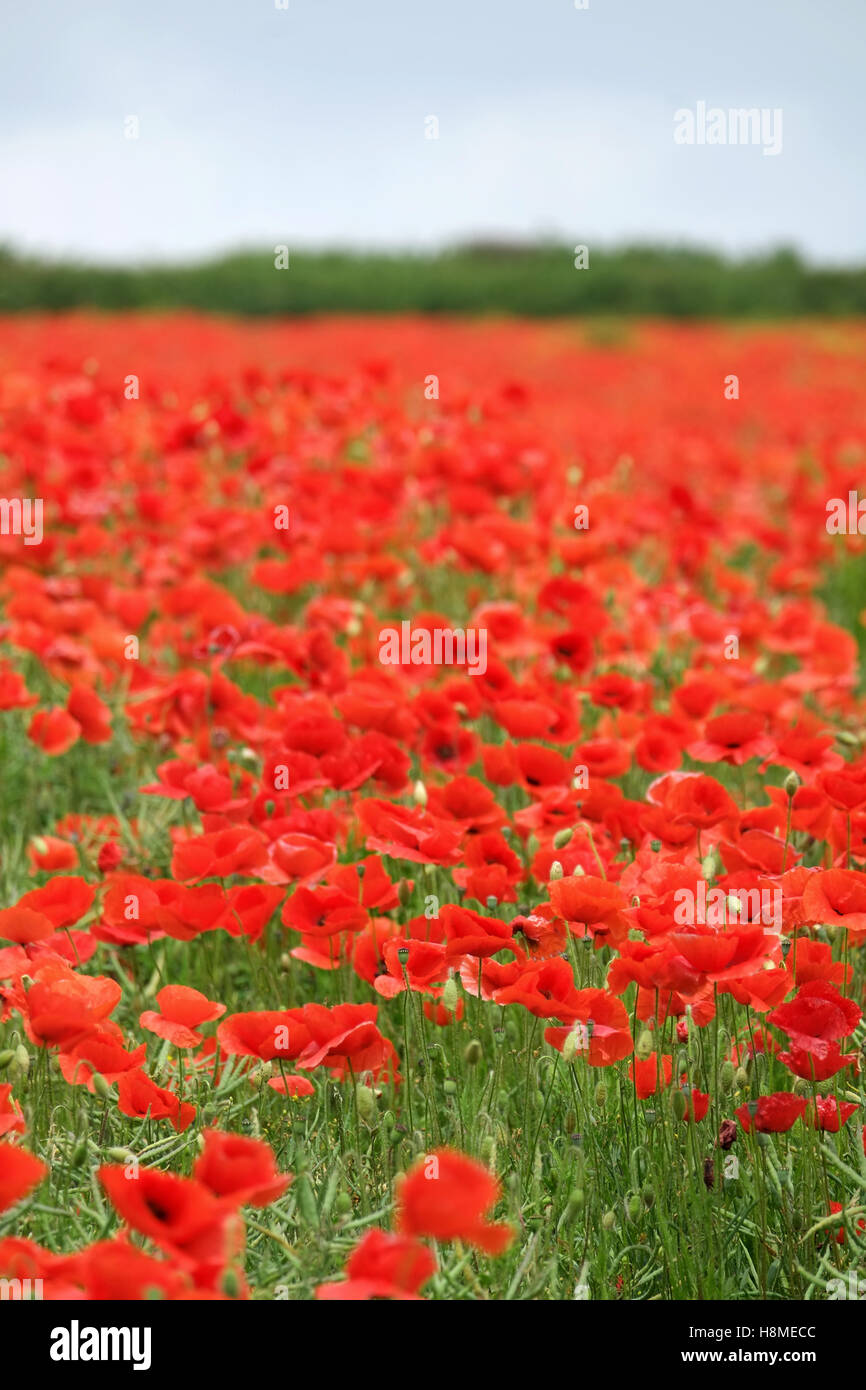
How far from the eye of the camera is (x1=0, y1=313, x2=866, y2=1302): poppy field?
173 centimetres

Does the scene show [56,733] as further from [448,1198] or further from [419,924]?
[448,1198]

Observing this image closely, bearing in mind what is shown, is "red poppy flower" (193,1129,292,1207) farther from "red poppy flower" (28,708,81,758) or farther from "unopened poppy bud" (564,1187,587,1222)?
"red poppy flower" (28,708,81,758)

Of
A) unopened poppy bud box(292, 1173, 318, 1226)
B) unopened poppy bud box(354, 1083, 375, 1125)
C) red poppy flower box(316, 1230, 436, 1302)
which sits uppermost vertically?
unopened poppy bud box(354, 1083, 375, 1125)

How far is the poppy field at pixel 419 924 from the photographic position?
173 cm

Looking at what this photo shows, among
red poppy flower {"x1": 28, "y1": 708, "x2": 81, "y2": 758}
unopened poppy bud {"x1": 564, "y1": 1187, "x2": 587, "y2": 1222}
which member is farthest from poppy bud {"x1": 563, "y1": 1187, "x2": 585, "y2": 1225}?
red poppy flower {"x1": 28, "y1": 708, "x2": 81, "y2": 758}

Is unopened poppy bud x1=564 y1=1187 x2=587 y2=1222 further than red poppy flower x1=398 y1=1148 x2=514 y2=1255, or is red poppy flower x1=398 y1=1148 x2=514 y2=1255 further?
unopened poppy bud x1=564 y1=1187 x2=587 y2=1222

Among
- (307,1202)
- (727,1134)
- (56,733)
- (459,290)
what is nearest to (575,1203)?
(727,1134)

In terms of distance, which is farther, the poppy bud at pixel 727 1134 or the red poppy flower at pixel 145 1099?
the poppy bud at pixel 727 1134

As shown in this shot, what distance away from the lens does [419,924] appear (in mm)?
2029

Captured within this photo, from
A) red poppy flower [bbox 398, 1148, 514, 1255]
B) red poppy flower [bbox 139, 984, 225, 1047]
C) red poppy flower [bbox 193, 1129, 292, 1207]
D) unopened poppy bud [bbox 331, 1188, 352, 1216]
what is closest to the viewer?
red poppy flower [bbox 398, 1148, 514, 1255]

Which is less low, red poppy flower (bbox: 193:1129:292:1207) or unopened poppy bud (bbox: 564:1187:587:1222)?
red poppy flower (bbox: 193:1129:292:1207)

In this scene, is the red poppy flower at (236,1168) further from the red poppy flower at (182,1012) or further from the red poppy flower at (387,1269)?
the red poppy flower at (182,1012)

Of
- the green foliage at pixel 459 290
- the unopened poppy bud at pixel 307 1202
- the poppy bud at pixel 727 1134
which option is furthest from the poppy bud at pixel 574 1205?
the green foliage at pixel 459 290
